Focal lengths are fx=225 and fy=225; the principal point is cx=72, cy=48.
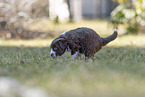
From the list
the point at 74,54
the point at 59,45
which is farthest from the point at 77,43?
the point at 59,45

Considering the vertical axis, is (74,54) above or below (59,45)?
below

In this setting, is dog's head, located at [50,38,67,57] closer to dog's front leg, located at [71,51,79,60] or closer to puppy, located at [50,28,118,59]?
puppy, located at [50,28,118,59]

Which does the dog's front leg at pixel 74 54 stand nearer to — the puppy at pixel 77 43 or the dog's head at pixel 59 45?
the puppy at pixel 77 43

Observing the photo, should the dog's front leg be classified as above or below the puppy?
below

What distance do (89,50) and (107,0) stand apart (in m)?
23.3

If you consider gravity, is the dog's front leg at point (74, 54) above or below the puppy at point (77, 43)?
below

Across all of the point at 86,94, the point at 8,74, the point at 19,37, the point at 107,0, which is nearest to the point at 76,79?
the point at 86,94

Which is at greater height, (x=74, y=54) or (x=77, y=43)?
(x=77, y=43)

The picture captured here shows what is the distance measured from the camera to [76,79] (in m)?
2.56

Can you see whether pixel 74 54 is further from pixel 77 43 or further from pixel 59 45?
pixel 59 45

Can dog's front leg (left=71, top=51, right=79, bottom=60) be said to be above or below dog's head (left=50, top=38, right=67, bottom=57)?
below

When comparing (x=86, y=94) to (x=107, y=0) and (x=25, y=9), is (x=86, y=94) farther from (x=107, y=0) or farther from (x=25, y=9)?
(x=107, y=0)

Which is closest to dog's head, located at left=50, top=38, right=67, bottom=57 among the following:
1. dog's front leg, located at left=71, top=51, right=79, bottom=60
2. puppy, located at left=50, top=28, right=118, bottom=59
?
puppy, located at left=50, top=28, right=118, bottom=59

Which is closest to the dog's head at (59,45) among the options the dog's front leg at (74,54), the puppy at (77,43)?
→ the puppy at (77,43)
